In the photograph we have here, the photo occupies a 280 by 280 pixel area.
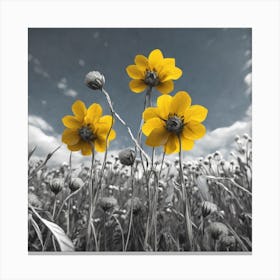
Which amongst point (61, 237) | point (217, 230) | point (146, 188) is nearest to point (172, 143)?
point (146, 188)

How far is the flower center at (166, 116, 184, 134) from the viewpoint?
1.09 m

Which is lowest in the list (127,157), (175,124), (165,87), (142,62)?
(127,157)

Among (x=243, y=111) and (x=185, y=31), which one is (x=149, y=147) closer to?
(x=243, y=111)

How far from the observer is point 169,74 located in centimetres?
118

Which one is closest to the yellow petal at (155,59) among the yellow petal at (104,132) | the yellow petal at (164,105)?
the yellow petal at (164,105)

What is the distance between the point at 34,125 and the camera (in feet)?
4.33

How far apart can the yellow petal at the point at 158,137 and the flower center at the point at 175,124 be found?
2cm

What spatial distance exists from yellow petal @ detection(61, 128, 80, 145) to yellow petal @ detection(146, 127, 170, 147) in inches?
10.4

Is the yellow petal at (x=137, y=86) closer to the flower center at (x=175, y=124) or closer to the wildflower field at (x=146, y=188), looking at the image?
the wildflower field at (x=146, y=188)

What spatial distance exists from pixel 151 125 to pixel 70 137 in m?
0.30

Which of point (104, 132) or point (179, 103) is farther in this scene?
point (104, 132)

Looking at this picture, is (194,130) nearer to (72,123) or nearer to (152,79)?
(152,79)

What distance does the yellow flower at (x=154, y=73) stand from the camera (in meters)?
1.17
